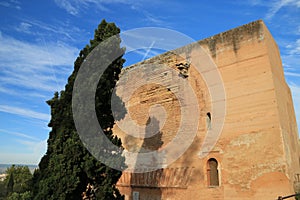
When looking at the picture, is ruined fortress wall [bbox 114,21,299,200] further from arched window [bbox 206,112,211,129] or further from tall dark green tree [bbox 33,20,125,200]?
tall dark green tree [bbox 33,20,125,200]

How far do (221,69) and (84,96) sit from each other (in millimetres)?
4740

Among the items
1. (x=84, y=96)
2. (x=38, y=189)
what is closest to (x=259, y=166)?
(x=84, y=96)

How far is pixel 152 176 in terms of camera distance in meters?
9.63

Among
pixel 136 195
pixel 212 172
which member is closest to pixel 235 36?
pixel 212 172

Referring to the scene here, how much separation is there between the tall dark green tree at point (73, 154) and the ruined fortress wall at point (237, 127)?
328 cm

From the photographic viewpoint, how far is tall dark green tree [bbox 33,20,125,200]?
5.44m

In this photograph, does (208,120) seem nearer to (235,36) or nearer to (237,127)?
(237,127)

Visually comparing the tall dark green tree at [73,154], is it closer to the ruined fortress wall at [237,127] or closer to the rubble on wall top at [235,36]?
the ruined fortress wall at [237,127]

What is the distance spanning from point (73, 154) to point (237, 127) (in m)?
4.92

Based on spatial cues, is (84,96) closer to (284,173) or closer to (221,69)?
(221,69)

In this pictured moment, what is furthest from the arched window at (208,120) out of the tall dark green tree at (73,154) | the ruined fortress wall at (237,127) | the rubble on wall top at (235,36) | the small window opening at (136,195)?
the small window opening at (136,195)

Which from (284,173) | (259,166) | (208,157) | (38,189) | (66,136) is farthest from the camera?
(208,157)

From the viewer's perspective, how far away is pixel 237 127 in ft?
25.2

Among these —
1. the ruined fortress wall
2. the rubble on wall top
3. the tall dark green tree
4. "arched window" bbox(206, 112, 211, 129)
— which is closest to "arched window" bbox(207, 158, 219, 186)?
the ruined fortress wall
